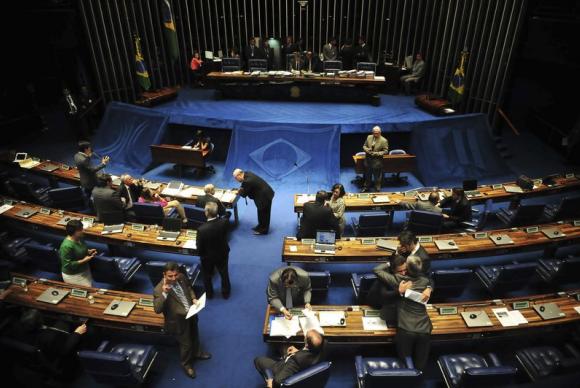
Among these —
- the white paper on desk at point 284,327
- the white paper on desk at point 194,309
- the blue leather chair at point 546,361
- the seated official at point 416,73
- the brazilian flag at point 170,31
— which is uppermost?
the brazilian flag at point 170,31

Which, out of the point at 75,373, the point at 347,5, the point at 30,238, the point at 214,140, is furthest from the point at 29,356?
the point at 347,5

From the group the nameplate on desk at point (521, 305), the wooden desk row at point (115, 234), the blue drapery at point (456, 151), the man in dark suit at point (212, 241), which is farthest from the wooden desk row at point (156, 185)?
the blue drapery at point (456, 151)

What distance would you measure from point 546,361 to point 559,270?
1799 millimetres

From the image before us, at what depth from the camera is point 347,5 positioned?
607 inches

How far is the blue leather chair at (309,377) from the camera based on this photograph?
3.96m

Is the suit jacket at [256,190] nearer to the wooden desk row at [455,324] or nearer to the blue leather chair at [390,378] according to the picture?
the wooden desk row at [455,324]

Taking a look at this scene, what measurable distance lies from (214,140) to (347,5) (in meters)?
8.14

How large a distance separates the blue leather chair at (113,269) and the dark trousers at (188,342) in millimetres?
1774

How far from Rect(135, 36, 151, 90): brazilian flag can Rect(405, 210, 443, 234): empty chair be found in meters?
10.2

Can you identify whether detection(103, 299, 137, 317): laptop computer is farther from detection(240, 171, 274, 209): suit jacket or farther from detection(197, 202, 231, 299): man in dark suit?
detection(240, 171, 274, 209): suit jacket

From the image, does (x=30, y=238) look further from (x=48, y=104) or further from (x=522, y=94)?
(x=522, y=94)

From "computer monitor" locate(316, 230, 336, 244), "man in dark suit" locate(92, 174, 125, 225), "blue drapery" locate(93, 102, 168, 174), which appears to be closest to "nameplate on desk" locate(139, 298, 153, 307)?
"man in dark suit" locate(92, 174, 125, 225)

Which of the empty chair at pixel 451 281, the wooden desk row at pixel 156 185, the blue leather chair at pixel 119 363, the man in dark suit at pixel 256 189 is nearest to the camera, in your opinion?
the blue leather chair at pixel 119 363

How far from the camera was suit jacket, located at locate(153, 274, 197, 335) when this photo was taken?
15.2ft
